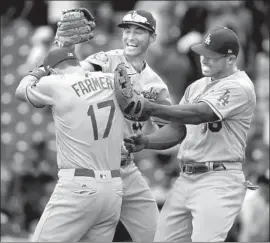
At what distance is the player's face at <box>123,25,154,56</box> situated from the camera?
24.8ft

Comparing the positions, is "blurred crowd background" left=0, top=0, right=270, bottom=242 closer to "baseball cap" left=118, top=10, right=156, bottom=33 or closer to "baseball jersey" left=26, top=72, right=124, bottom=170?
"baseball cap" left=118, top=10, right=156, bottom=33

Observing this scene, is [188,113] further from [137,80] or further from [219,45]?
[137,80]

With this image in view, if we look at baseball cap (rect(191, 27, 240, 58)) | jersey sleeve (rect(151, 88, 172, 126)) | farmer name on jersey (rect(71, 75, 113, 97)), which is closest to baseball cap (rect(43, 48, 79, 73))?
farmer name on jersey (rect(71, 75, 113, 97))

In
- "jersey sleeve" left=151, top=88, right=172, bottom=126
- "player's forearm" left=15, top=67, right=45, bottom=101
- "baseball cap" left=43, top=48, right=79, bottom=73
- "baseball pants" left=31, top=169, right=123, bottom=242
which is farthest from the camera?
"jersey sleeve" left=151, top=88, right=172, bottom=126

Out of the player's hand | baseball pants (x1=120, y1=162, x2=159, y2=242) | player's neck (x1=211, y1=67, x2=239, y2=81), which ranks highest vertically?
player's neck (x1=211, y1=67, x2=239, y2=81)

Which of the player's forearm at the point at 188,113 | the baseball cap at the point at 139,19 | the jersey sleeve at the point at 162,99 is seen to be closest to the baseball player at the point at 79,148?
the player's forearm at the point at 188,113

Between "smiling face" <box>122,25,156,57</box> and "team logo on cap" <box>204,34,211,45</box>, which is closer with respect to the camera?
"team logo on cap" <box>204,34,211,45</box>

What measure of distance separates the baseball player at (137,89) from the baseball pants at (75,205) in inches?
37.2

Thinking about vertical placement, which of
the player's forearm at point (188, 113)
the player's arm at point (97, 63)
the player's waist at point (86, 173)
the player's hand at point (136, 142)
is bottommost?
the player's waist at point (86, 173)

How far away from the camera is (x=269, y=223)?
31.7 ft

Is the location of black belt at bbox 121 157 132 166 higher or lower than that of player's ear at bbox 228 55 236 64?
lower

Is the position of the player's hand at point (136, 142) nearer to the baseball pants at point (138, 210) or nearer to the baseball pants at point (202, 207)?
the baseball pants at point (202, 207)

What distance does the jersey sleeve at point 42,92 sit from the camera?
6.36m

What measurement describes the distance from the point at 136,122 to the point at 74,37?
3.01 ft
